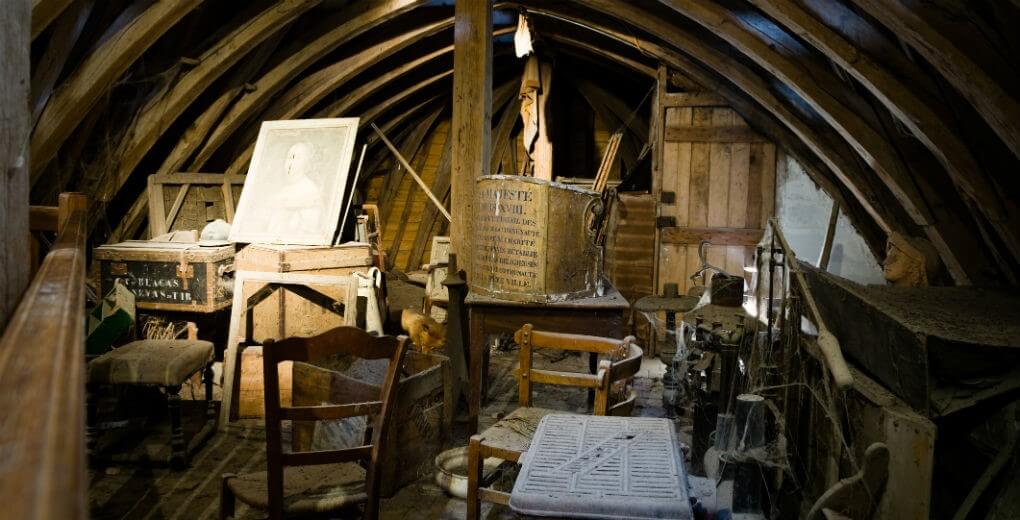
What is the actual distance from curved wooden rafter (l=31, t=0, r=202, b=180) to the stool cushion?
4.92ft

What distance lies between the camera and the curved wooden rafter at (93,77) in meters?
4.57

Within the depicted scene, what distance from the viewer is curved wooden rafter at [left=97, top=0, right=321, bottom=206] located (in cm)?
547

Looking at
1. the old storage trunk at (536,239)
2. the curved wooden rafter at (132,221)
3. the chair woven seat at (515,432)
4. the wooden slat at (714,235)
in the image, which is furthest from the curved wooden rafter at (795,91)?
the chair woven seat at (515,432)

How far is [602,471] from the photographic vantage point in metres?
2.28

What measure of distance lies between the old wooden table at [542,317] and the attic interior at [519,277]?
0.02 m

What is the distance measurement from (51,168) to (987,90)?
5628 mm

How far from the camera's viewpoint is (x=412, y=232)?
10195 millimetres

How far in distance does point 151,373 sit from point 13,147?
8.98 ft

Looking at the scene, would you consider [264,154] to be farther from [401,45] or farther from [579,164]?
[579,164]

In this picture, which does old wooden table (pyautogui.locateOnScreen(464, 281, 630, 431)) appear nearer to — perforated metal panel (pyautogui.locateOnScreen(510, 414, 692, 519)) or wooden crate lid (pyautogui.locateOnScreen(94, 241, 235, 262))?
perforated metal panel (pyautogui.locateOnScreen(510, 414, 692, 519))

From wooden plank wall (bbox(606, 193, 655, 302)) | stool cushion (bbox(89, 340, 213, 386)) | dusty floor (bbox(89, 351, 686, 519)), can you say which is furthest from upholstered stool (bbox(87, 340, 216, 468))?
wooden plank wall (bbox(606, 193, 655, 302))

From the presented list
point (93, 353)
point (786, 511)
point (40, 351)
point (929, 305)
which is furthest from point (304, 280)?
point (40, 351)

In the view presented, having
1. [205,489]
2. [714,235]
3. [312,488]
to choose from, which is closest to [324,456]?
[312,488]

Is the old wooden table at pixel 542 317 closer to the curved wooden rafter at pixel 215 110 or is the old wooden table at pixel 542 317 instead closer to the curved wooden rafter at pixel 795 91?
the curved wooden rafter at pixel 795 91
